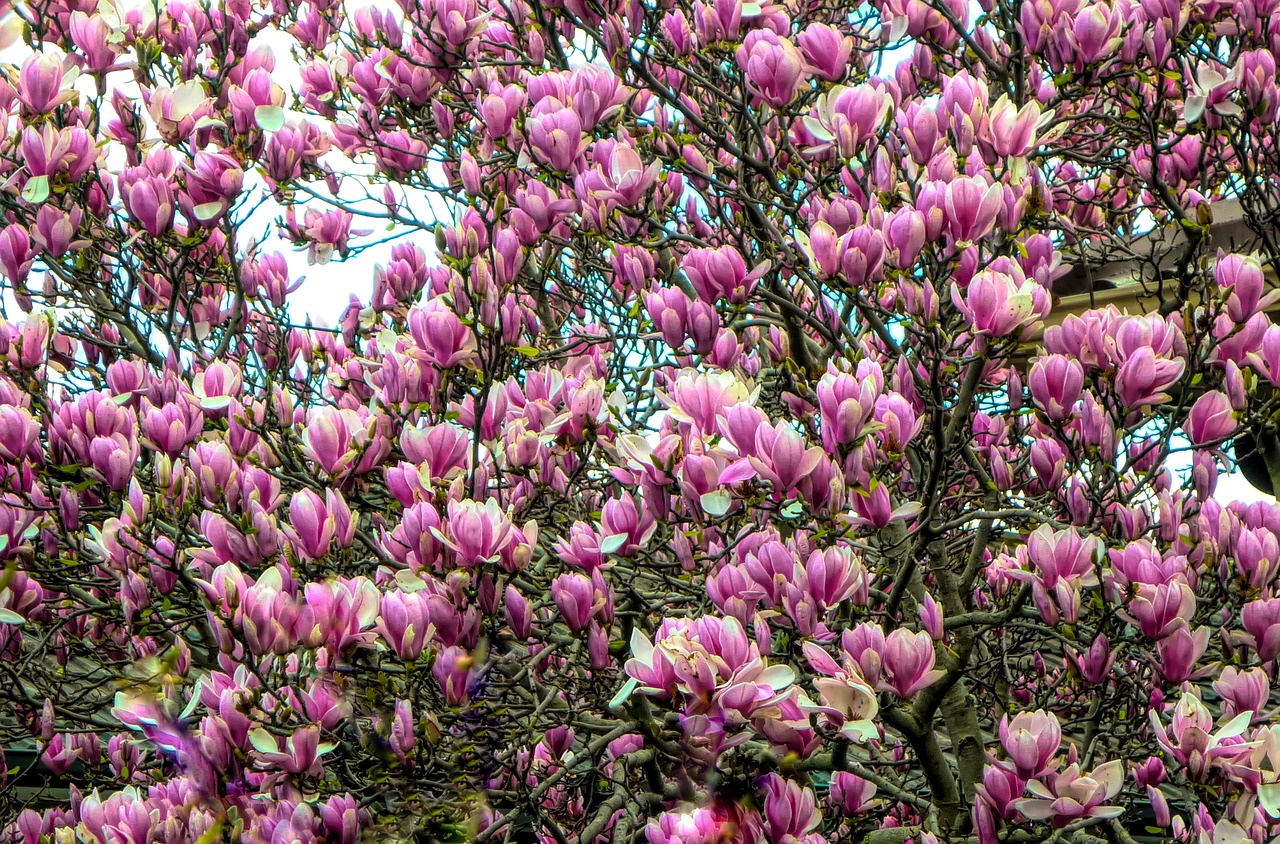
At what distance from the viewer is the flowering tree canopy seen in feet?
8.65

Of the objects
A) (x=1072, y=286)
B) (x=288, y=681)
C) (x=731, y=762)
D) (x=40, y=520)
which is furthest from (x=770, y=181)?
(x=1072, y=286)

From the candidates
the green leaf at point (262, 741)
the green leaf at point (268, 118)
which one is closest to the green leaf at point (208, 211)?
the green leaf at point (268, 118)

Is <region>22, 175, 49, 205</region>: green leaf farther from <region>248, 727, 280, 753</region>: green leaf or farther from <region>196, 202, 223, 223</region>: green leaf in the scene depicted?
<region>248, 727, 280, 753</region>: green leaf

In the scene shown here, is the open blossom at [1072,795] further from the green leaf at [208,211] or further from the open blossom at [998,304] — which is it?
the green leaf at [208,211]

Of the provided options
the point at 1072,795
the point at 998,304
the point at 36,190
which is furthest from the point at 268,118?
the point at 1072,795

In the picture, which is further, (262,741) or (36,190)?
(36,190)

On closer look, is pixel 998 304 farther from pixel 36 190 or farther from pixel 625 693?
pixel 36 190

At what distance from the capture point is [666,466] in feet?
8.86

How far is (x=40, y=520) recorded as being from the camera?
3531 mm

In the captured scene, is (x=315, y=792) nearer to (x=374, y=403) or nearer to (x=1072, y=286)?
(x=374, y=403)

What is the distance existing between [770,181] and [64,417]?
218 centimetres

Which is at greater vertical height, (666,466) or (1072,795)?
(666,466)

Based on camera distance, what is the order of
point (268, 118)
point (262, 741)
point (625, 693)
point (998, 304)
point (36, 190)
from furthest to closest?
point (268, 118) < point (36, 190) < point (998, 304) < point (262, 741) < point (625, 693)

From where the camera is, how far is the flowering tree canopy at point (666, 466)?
2637mm
